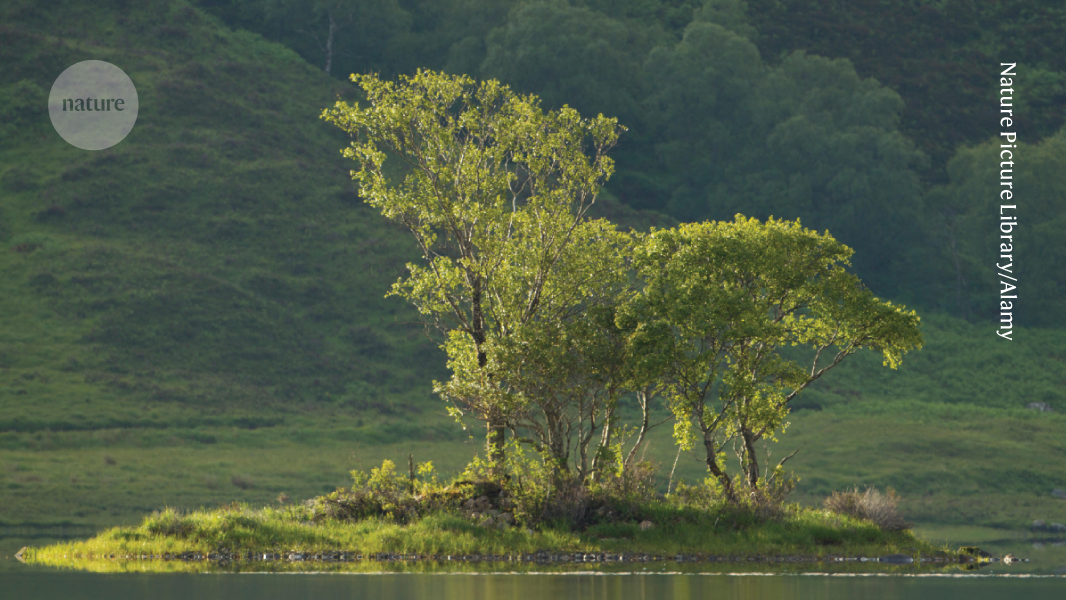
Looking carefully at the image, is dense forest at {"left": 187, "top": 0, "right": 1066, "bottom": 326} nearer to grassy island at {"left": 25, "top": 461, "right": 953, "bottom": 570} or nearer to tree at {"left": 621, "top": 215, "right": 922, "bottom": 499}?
tree at {"left": 621, "top": 215, "right": 922, "bottom": 499}

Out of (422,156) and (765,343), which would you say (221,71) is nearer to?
(422,156)

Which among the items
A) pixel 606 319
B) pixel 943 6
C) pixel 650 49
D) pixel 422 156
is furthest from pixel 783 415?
pixel 943 6

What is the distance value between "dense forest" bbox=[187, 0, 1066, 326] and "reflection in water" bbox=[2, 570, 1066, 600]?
10068cm

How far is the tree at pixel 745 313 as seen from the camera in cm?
3975

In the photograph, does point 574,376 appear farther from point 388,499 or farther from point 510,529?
point 388,499

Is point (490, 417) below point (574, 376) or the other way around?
Answer: below

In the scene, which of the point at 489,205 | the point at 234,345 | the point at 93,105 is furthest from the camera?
the point at 93,105

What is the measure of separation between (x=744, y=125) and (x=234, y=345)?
7003cm

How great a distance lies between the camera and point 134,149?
11600 cm

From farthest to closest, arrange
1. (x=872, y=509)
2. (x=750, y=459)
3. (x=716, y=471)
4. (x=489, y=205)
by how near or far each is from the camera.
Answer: (x=489, y=205) < (x=750, y=459) < (x=872, y=509) < (x=716, y=471)

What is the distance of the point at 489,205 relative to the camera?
4553cm

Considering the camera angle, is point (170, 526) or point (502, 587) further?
point (170, 526)

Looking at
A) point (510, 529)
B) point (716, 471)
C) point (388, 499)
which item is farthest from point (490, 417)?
A: point (716, 471)

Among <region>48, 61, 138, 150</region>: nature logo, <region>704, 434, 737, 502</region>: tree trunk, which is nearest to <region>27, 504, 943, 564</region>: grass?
<region>704, 434, 737, 502</region>: tree trunk
